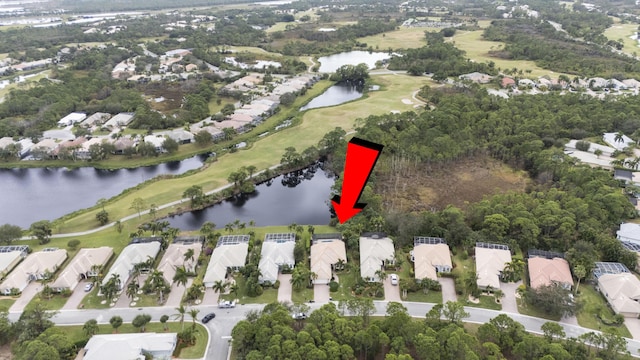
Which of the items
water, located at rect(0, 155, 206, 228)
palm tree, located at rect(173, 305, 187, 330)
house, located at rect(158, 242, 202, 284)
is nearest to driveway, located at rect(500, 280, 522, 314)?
palm tree, located at rect(173, 305, 187, 330)

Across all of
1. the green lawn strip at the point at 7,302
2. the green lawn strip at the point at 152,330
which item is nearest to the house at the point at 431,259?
the green lawn strip at the point at 152,330

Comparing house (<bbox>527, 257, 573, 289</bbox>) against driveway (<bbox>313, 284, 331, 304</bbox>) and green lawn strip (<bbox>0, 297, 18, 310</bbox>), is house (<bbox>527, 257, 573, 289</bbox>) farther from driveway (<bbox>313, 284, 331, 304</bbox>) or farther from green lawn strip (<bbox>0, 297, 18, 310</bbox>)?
green lawn strip (<bbox>0, 297, 18, 310</bbox>)

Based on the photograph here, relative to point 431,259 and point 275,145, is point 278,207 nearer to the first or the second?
point 275,145

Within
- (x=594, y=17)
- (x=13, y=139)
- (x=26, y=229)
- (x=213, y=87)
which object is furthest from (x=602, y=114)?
(x=594, y=17)

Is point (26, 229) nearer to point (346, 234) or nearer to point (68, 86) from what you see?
point (346, 234)

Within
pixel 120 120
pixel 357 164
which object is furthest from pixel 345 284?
pixel 120 120

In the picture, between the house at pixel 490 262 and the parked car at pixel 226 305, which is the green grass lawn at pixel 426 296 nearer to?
the house at pixel 490 262

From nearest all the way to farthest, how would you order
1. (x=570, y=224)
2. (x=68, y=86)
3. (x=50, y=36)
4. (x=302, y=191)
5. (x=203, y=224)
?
(x=570, y=224)
(x=203, y=224)
(x=302, y=191)
(x=68, y=86)
(x=50, y=36)
